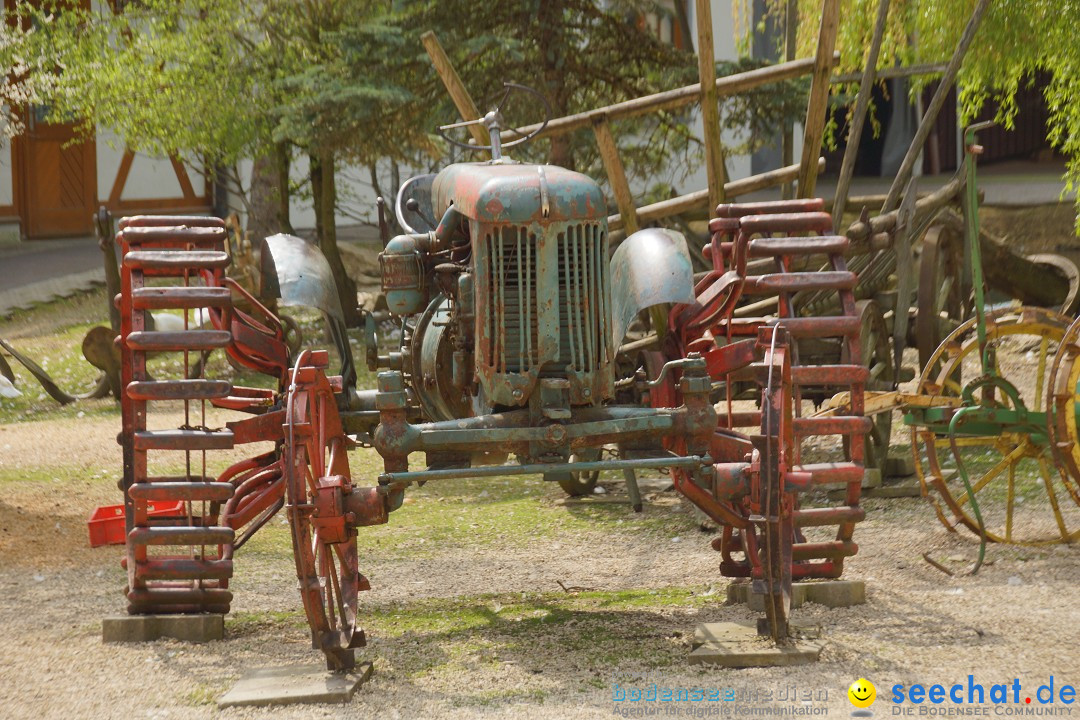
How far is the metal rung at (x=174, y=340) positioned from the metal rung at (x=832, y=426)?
2200 mm

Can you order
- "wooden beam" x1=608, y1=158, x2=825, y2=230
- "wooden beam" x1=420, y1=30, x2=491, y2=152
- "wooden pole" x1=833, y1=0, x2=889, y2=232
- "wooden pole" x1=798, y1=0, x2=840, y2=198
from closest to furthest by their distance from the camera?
"wooden pole" x1=798, y1=0, x2=840, y2=198 < "wooden pole" x1=833, y1=0, x2=889, y2=232 < "wooden beam" x1=608, y1=158, x2=825, y2=230 < "wooden beam" x1=420, y1=30, x2=491, y2=152

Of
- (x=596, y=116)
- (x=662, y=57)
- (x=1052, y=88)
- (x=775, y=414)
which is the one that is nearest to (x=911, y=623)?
(x=775, y=414)

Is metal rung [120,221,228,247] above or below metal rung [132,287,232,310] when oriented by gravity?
above

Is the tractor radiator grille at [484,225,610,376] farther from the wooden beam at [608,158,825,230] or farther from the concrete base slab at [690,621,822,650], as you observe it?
the wooden beam at [608,158,825,230]

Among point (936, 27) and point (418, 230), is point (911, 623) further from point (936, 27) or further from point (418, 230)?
point (936, 27)

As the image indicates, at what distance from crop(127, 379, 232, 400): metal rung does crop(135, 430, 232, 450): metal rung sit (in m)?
0.14

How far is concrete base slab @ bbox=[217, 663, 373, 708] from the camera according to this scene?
437 cm

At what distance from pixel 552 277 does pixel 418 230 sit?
187 cm

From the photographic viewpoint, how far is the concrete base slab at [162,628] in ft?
16.9

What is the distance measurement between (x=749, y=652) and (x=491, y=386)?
1.26m

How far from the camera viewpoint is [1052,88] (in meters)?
9.45

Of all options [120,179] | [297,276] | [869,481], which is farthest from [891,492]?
[120,179]

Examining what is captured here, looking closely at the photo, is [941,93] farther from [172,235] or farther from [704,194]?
[172,235]

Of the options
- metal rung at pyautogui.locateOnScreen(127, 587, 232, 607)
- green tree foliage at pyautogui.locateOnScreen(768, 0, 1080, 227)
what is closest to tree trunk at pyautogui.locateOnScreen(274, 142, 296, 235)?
green tree foliage at pyautogui.locateOnScreen(768, 0, 1080, 227)
